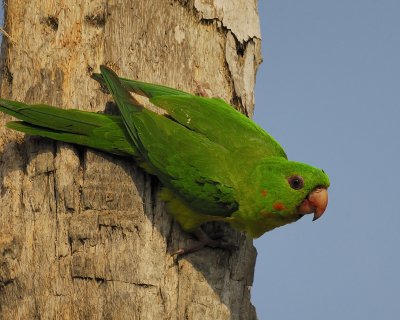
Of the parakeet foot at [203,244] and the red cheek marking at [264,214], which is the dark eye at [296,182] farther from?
the parakeet foot at [203,244]

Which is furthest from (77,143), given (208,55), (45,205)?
(208,55)

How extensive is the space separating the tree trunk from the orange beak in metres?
0.52

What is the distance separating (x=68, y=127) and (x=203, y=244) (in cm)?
107

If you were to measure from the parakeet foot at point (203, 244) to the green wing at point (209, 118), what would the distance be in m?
0.54

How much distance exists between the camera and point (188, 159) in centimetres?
424

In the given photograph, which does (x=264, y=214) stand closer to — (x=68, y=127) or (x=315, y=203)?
(x=315, y=203)

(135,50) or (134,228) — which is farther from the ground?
(135,50)

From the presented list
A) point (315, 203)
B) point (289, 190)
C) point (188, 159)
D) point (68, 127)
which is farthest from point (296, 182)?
point (68, 127)

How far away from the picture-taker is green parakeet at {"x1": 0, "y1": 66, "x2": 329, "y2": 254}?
422cm

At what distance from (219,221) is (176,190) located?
59cm

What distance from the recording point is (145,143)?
13.8 feet

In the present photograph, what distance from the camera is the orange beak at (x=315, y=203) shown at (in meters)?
4.29

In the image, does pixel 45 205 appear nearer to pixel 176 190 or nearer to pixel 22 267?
pixel 22 267

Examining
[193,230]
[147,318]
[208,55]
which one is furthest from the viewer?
[208,55]
